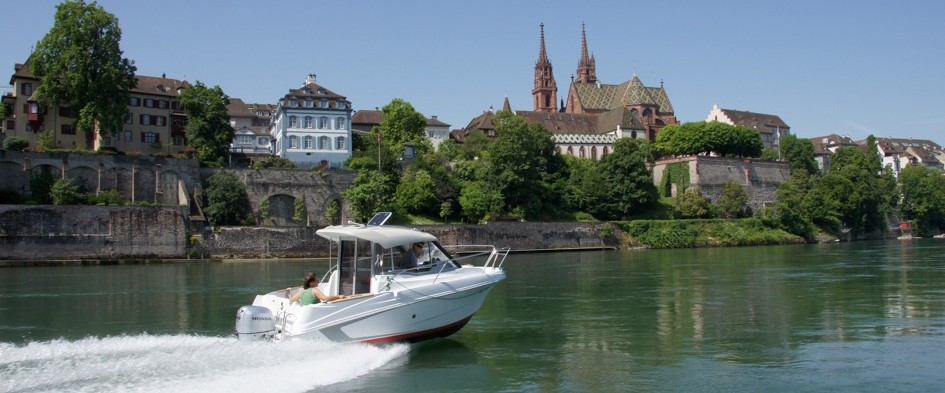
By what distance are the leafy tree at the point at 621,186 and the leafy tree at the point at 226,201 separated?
33.7 m

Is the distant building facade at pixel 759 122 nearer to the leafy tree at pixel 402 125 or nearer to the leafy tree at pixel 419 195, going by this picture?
the leafy tree at pixel 402 125

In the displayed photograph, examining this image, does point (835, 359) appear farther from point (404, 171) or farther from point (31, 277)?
point (404, 171)

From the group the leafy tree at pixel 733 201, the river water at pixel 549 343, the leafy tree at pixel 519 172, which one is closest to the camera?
the river water at pixel 549 343

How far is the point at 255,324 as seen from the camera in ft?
62.1

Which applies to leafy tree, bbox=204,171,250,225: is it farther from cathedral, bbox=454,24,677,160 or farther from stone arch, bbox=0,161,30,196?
cathedral, bbox=454,24,677,160

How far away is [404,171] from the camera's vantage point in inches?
3120

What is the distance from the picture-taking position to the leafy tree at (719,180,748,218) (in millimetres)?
87000

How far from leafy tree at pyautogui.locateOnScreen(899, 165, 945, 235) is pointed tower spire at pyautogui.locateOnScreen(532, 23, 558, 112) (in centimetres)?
Result: 5281

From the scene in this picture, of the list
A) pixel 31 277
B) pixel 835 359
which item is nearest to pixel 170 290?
pixel 31 277

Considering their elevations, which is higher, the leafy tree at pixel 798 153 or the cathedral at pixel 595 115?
the cathedral at pixel 595 115

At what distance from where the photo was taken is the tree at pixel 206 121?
238ft

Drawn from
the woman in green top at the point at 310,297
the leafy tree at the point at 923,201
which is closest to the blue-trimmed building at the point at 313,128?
the woman in green top at the point at 310,297

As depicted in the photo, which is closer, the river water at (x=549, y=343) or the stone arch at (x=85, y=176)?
the river water at (x=549, y=343)

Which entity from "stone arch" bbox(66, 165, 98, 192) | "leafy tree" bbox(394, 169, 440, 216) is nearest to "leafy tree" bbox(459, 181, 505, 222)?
"leafy tree" bbox(394, 169, 440, 216)
